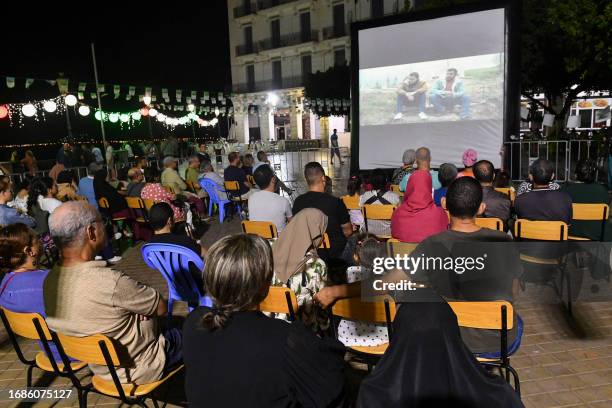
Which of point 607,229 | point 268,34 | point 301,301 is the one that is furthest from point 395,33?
point 268,34

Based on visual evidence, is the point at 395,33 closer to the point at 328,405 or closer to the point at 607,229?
the point at 607,229

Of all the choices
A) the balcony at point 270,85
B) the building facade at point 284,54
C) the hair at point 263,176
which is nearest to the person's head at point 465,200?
the hair at point 263,176

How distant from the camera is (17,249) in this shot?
8.96ft

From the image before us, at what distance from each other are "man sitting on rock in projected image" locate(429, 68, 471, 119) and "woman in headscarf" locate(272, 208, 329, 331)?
8.39 meters

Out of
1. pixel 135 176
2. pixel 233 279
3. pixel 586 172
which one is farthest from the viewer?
pixel 135 176

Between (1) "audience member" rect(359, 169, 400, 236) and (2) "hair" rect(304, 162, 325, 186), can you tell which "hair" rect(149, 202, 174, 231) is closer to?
(2) "hair" rect(304, 162, 325, 186)

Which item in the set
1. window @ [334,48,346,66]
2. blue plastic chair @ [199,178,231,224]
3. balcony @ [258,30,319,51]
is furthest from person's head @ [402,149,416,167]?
balcony @ [258,30,319,51]

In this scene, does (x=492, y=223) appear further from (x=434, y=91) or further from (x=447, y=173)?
(x=434, y=91)

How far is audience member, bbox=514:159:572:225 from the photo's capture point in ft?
13.0

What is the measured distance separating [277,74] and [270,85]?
1.14m

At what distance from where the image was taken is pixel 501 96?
31.6 ft

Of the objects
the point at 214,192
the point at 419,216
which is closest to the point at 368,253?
the point at 419,216

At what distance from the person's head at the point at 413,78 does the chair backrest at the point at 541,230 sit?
7.22m

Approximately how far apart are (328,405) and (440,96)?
977 cm
